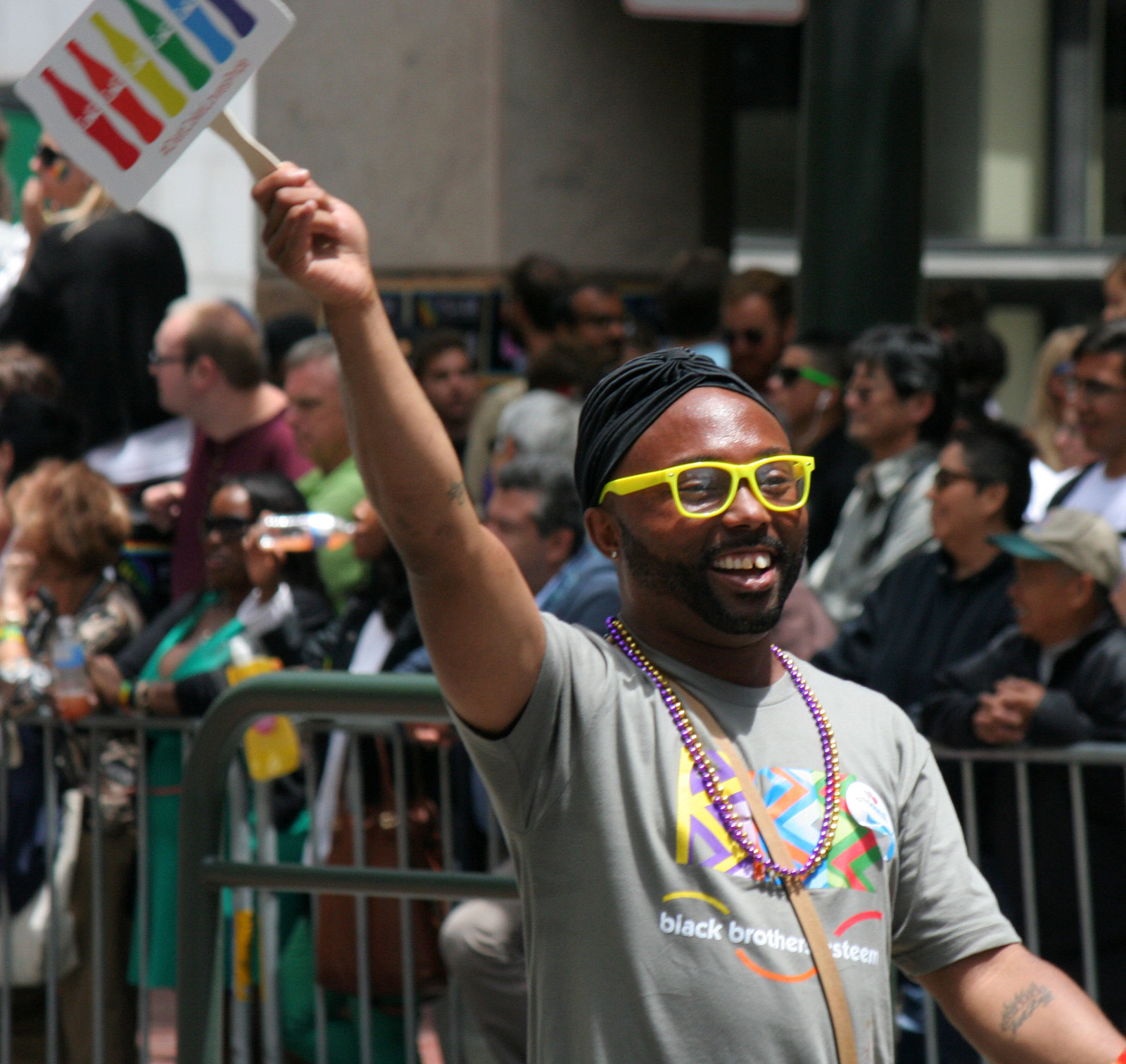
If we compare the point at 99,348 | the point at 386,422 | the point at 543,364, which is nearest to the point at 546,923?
the point at 386,422

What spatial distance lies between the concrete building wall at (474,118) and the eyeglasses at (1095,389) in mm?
3883

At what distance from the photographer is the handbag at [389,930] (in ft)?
13.9

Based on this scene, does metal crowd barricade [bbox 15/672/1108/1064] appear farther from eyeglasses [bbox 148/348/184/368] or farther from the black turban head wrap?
eyeglasses [bbox 148/348/184/368]

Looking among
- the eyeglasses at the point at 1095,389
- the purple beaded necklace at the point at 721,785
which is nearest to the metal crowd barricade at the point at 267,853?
the eyeglasses at the point at 1095,389

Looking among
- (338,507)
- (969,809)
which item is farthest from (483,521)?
(969,809)

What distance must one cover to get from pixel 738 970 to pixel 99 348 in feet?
15.9

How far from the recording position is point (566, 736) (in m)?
2.15

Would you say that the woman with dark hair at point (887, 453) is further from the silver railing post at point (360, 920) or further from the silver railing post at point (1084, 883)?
the silver railing post at point (360, 920)

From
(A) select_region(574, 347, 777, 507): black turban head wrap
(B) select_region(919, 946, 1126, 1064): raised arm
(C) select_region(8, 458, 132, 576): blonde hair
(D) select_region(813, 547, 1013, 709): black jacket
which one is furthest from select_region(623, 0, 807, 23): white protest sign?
(B) select_region(919, 946, 1126, 1064): raised arm

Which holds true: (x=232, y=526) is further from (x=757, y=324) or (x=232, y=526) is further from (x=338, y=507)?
(x=757, y=324)

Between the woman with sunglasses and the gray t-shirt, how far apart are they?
444 centimetres

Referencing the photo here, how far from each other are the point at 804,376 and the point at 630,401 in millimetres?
3869

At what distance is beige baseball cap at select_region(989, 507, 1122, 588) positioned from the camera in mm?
4258

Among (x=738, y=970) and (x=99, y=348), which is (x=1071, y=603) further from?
(x=99, y=348)
